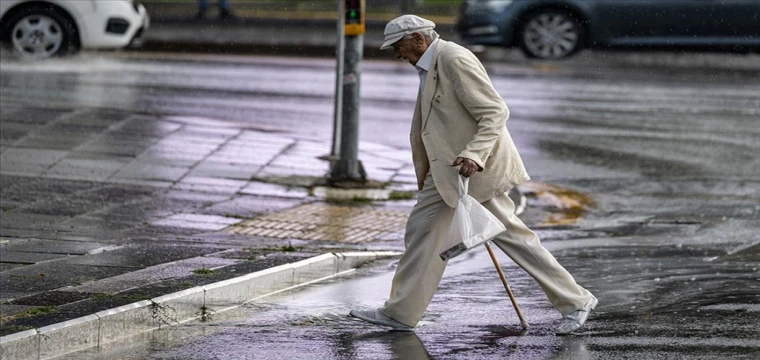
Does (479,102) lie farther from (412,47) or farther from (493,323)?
(493,323)

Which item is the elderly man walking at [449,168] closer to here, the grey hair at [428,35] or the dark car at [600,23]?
the grey hair at [428,35]

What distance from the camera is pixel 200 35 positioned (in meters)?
26.4

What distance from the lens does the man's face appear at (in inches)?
270

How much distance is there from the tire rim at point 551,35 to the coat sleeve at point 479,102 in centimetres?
1543

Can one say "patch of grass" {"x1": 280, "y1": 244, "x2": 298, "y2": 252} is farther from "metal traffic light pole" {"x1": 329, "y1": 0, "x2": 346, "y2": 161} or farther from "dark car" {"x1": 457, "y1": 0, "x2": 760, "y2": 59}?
"dark car" {"x1": 457, "y1": 0, "x2": 760, "y2": 59}

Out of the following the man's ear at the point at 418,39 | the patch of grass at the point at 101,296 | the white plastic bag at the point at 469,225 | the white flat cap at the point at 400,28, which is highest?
the white flat cap at the point at 400,28

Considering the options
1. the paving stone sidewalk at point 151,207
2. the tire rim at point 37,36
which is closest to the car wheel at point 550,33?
the tire rim at point 37,36

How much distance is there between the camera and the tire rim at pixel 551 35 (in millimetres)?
22047

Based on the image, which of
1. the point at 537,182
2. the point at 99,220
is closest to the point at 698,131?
the point at 537,182

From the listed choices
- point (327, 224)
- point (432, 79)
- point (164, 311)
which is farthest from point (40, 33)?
point (432, 79)

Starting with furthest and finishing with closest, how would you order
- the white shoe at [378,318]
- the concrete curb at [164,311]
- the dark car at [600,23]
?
the dark car at [600,23] → the white shoe at [378,318] → the concrete curb at [164,311]

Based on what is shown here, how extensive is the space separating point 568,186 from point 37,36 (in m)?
8.70

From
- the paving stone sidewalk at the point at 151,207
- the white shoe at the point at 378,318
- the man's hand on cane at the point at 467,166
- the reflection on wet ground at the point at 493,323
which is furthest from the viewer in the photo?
the paving stone sidewalk at the point at 151,207

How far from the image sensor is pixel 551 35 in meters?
22.2
